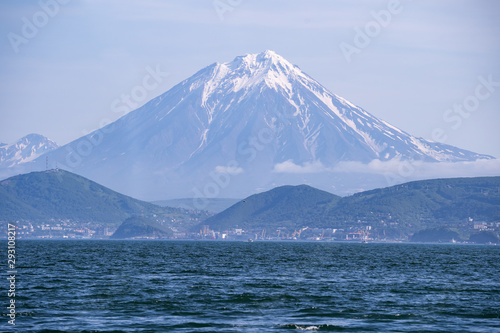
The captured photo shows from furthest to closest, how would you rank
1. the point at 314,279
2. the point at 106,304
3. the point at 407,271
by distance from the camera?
the point at 407,271, the point at 314,279, the point at 106,304

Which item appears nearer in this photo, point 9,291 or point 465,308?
point 465,308

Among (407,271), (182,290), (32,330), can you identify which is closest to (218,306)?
(182,290)

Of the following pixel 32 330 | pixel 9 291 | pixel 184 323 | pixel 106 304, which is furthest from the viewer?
pixel 9 291

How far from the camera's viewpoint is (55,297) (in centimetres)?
7700

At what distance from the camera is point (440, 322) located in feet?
213

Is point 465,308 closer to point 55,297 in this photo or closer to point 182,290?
point 182,290

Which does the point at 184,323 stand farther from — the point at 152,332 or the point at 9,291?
the point at 9,291

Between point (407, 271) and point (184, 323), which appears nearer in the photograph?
point (184, 323)

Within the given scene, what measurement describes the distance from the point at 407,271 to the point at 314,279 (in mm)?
24980

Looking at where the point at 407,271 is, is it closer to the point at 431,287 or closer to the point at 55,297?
the point at 431,287

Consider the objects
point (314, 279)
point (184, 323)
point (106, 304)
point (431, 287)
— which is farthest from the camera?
point (314, 279)

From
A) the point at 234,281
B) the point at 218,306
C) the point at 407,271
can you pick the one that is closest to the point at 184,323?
the point at 218,306

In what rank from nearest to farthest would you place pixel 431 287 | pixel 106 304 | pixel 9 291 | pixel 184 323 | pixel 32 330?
pixel 32 330, pixel 184 323, pixel 106 304, pixel 9 291, pixel 431 287

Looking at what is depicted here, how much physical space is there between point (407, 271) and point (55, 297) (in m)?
61.1
